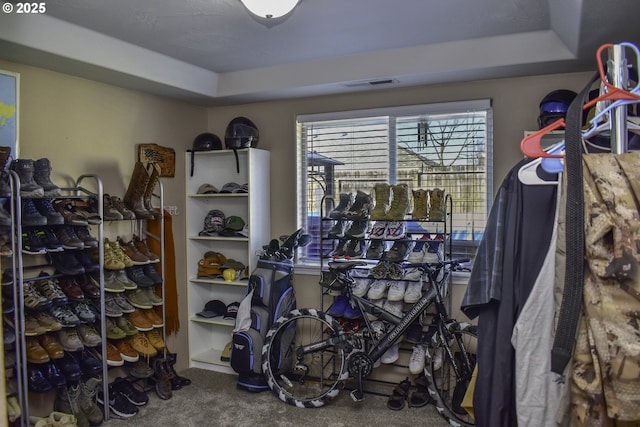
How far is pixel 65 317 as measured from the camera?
2834 millimetres

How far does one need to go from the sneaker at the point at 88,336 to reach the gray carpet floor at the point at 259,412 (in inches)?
20.5

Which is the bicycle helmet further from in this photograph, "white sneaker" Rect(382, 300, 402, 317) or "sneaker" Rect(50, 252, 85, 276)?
"white sneaker" Rect(382, 300, 402, 317)

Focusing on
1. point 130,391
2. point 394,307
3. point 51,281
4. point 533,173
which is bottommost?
point 130,391

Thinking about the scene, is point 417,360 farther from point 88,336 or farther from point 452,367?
point 88,336

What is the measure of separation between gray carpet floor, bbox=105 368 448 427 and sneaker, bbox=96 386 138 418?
0.14 feet

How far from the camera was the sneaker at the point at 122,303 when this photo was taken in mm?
3205

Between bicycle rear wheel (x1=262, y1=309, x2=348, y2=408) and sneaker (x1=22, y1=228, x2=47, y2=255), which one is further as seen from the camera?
bicycle rear wheel (x1=262, y1=309, x2=348, y2=408)

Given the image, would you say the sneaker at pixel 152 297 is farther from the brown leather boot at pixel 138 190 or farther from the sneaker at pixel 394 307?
the sneaker at pixel 394 307

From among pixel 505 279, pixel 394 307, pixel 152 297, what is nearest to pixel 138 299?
pixel 152 297

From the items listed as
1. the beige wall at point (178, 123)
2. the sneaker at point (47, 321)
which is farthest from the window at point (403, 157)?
the sneaker at point (47, 321)

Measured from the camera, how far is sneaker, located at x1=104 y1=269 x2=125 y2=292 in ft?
10.2

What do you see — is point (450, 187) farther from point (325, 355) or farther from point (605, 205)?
point (605, 205)

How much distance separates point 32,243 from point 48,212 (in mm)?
193

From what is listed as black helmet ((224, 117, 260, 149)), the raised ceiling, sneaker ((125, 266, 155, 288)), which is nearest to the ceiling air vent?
the raised ceiling
